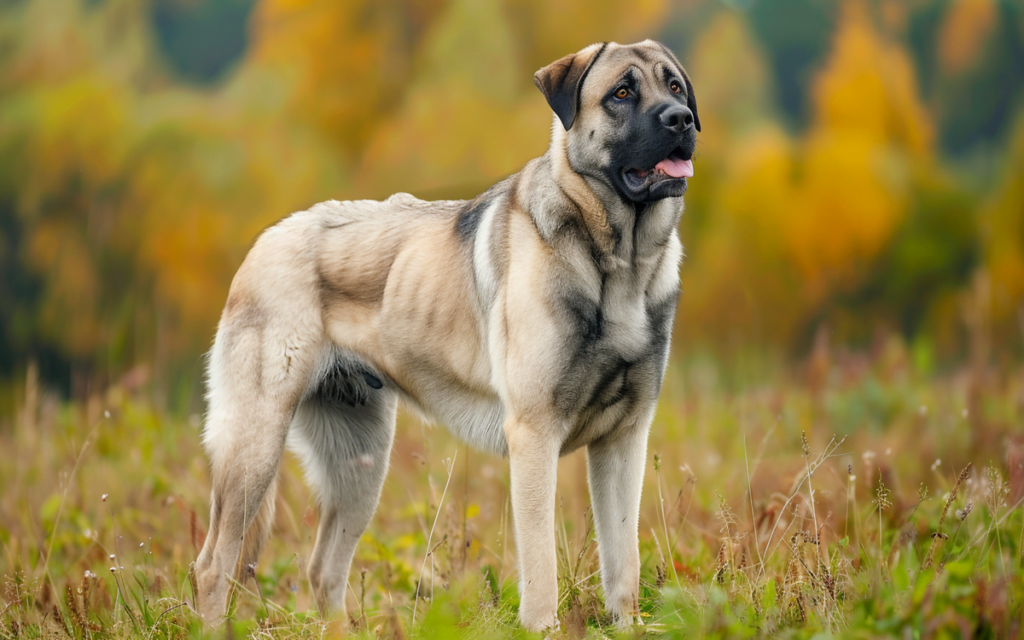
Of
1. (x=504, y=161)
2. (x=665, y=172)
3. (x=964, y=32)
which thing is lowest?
(x=504, y=161)

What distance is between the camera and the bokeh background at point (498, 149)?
8367 mm

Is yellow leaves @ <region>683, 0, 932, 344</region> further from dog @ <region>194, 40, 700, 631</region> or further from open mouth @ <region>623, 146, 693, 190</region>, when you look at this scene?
open mouth @ <region>623, 146, 693, 190</region>

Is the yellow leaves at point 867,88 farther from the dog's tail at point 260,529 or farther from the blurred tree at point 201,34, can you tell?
the dog's tail at point 260,529

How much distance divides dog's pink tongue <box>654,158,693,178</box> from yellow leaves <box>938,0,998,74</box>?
739 centimetres

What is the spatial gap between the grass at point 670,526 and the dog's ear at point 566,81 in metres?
1.38

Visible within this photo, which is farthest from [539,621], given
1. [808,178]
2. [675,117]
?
[808,178]

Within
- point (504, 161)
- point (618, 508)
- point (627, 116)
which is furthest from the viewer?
point (504, 161)

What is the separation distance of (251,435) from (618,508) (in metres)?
1.57

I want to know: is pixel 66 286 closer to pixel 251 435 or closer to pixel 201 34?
pixel 201 34

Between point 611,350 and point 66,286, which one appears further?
point 66,286

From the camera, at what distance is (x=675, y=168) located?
2883 millimetres

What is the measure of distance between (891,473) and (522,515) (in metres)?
2.33

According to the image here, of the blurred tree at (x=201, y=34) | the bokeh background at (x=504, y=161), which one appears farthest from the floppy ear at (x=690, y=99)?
the blurred tree at (x=201, y=34)

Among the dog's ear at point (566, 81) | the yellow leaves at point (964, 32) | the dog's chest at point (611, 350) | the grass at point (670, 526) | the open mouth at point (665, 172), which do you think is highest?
the yellow leaves at point (964, 32)
